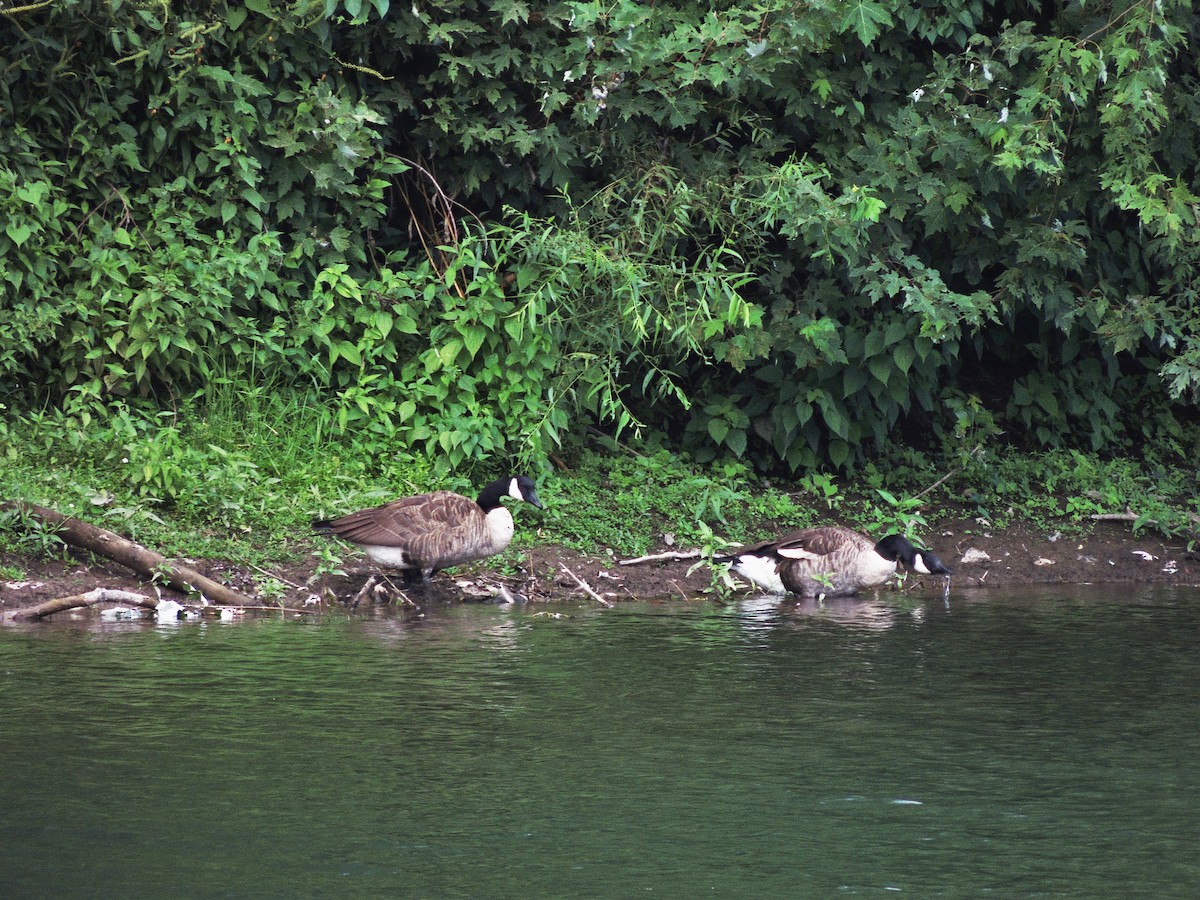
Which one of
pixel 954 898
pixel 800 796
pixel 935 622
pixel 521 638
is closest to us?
pixel 954 898

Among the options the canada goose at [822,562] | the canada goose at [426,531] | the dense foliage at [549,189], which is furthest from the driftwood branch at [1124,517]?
the canada goose at [426,531]

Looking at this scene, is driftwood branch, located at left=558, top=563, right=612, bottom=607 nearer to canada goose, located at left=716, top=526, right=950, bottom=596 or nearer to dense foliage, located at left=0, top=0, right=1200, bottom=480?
canada goose, located at left=716, top=526, right=950, bottom=596

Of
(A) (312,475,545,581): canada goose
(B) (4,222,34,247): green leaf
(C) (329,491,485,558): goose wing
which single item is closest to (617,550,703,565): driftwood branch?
(A) (312,475,545,581): canada goose

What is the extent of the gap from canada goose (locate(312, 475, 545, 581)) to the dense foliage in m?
1.81

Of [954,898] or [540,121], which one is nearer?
[954,898]

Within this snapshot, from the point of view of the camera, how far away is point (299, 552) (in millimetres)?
12016

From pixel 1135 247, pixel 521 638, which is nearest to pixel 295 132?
pixel 521 638

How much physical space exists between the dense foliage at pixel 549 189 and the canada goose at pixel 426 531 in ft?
5.94

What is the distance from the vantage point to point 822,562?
1224 cm

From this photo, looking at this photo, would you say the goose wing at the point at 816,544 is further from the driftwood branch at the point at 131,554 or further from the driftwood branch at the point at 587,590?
the driftwood branch at the point at 131,554

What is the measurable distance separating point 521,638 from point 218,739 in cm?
305

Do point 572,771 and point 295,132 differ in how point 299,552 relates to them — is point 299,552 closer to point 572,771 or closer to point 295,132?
point 295,132

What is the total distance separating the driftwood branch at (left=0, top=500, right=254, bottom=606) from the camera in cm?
1095

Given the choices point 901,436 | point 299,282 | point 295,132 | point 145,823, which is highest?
point 295,132
